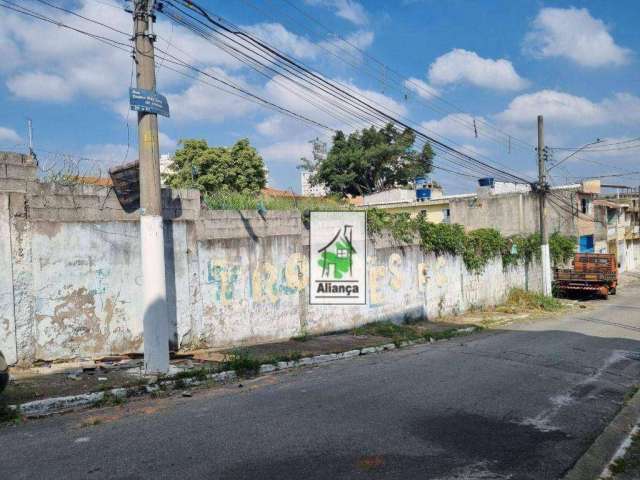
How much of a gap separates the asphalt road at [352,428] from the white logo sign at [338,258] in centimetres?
346

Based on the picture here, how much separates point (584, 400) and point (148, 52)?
8327 mm

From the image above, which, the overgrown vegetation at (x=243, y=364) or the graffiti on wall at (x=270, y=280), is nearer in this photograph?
the overgrown vegetation at (x=243, y=364)

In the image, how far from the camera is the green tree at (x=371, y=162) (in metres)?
43.6

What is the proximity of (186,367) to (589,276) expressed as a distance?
74.7 feet

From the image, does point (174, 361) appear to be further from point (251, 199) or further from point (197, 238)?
point (251, 199)

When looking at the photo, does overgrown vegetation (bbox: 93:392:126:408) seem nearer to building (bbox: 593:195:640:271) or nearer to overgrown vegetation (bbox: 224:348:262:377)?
overgrown vegetation (bbox: 224:348:262:377)

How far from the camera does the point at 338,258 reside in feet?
42.3

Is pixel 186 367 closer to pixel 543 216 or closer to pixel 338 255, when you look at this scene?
pixel 338 255

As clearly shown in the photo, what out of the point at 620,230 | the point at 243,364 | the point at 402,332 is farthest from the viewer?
the point at 620,230

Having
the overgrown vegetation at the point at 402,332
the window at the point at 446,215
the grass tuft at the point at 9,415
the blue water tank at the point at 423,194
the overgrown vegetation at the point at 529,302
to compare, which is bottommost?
the overgrown vegetation at the point at 529,302

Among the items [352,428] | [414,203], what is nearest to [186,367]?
[352,428]

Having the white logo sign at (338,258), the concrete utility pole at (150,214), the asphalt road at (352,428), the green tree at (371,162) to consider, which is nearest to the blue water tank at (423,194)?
the green tree at (371,162)

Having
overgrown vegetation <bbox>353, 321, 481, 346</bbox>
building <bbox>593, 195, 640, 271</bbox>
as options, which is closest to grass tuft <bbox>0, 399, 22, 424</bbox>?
overgrown vegetation <bbox>353, 321, 481, 346</bbox>

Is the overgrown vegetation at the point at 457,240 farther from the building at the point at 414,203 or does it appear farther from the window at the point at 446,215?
the window at the point at 446,215
